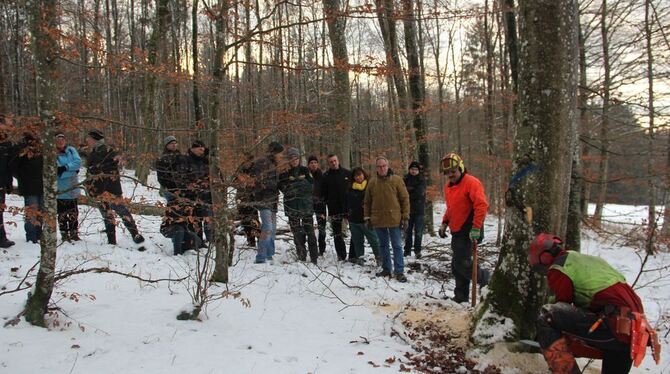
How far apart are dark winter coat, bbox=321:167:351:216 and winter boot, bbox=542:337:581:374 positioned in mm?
5197

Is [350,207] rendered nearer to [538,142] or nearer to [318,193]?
[318,193]

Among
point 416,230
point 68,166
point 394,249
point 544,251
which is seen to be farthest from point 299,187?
point 544,251

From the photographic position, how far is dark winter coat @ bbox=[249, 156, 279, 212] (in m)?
6.75

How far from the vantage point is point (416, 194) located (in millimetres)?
9266

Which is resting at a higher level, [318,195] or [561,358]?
[318,195]

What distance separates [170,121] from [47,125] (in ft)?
53.1

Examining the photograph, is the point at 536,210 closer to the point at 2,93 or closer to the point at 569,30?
the point at 569,30

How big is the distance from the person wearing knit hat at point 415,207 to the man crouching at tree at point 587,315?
17.4 feet

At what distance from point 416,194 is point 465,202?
3321 mm

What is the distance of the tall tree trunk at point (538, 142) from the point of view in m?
4.24

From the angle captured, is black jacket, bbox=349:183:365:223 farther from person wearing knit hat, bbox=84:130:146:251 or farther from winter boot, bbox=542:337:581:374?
winter boot, bbox=542:337:581:374

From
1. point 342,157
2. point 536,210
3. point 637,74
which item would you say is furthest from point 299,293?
point 637,74

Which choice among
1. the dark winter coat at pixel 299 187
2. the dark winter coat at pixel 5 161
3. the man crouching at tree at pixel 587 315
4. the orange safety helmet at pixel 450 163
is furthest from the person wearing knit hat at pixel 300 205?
the man crouching at tree at pixel 587 315

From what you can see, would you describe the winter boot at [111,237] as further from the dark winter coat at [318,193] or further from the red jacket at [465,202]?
the red jacket at [465,202]
